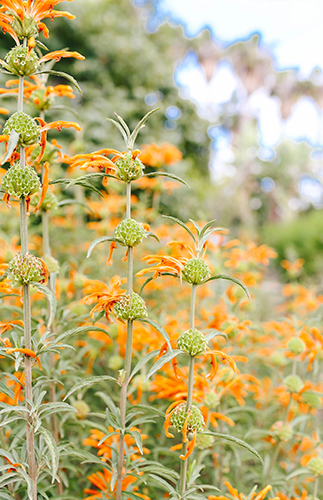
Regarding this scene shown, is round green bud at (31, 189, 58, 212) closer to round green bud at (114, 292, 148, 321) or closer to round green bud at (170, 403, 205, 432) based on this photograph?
round green bud at (114, 292, 148, 321)

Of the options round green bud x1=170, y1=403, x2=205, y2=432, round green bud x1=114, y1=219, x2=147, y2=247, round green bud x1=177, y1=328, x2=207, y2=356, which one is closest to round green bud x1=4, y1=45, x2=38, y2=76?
round green bud x1=114, y1=219, x2=147, y2=247

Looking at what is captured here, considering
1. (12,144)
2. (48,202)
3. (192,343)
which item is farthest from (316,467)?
(12,144)

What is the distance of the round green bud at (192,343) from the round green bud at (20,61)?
77cm

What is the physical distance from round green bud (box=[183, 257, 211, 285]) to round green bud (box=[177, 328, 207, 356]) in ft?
0.46

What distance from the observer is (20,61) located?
33.6 inches

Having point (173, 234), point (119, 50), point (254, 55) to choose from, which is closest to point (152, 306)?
point (173, 234)

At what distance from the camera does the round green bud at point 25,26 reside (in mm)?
871

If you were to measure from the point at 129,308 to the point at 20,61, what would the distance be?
2.16 ft

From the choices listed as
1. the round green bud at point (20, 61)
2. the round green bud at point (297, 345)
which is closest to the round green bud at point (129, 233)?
the round green bud at point (20, 61)

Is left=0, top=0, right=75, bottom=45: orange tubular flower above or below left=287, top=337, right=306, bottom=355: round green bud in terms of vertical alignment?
above

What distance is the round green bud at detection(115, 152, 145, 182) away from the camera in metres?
0.95

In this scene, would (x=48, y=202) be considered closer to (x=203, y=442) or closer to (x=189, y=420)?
(x=189, y=420)

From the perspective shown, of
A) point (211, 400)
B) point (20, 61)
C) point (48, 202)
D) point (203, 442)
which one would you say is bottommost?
point (203, 442)

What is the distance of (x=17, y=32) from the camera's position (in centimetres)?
88
